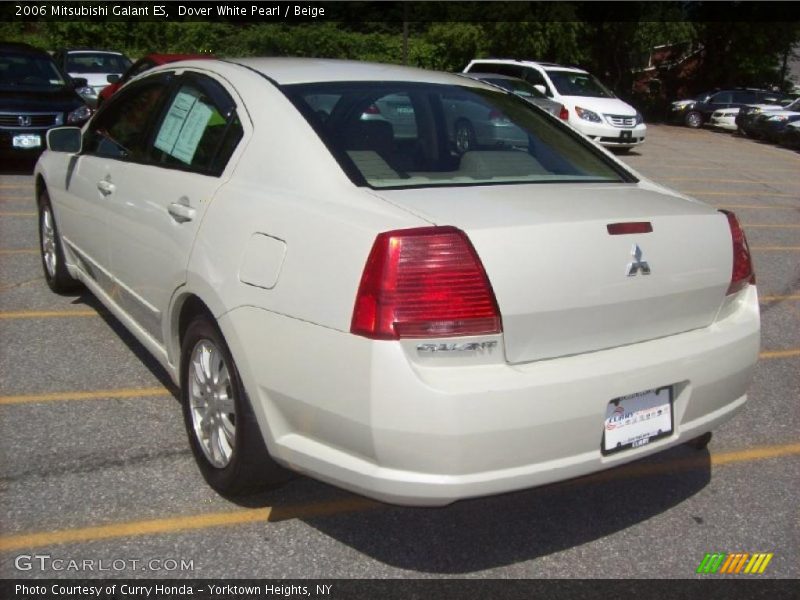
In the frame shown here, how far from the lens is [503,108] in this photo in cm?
393

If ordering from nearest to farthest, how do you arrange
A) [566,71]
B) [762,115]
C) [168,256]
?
[168,256] → [566,71] → [762,115]

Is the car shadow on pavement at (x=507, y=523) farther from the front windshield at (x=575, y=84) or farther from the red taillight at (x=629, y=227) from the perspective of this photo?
the front windshield at (x=575, y=84)

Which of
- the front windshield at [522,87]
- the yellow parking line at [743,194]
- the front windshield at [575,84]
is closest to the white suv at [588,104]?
the front windshield at [575,84]

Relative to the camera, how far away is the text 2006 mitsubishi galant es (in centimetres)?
254

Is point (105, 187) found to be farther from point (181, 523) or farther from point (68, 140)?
point (181, 523)

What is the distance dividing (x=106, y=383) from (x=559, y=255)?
2.76 metres

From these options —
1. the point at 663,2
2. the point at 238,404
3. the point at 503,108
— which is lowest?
the point at 238,404

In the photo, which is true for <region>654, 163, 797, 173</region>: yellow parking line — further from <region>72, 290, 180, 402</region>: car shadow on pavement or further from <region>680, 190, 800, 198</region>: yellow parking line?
<region>72, 290, 180, 402</region>: car shadow on pavement

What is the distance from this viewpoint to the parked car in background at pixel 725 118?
27.5 metres

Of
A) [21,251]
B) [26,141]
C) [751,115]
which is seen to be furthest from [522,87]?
[21,251]

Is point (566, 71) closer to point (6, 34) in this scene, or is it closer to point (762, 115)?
point (762, 115)

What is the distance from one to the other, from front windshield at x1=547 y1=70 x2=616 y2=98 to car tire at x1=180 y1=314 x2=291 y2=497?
15666mm

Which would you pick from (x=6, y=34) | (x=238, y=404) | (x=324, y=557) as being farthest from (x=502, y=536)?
(x=6, y=34)

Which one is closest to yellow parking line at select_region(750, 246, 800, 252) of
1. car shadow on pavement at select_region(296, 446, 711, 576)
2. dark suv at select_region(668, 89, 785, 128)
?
car shadow on pavement at select_region(296, 446, 711, 576)
